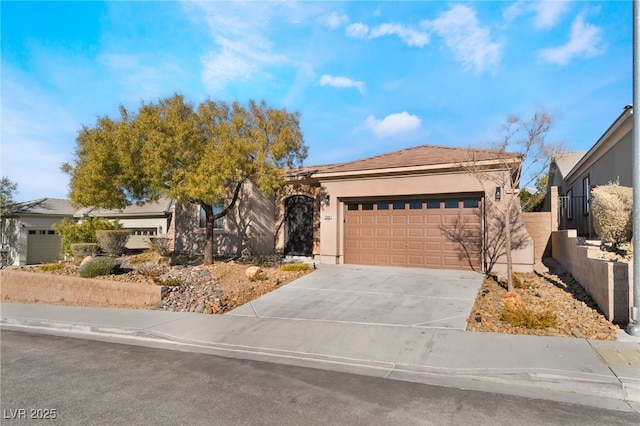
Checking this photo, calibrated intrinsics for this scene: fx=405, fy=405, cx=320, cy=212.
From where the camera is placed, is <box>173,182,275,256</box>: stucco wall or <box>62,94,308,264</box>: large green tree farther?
<box>173,182,275,256</box>: stucco wall

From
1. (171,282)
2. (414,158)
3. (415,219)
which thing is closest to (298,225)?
(415,219)

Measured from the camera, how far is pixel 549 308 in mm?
8500

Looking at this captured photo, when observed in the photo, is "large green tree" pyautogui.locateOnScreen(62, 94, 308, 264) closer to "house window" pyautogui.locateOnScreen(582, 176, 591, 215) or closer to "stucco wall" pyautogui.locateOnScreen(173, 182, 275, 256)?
"stucco wall" pyautogui.locateOnScreen(173, 182, 275, 256)

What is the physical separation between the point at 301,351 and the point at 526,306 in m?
5.11

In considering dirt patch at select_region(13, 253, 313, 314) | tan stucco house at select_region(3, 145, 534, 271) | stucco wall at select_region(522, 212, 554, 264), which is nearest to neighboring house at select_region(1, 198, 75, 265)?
dirt patch at select_region(13, 253, 313, 314)

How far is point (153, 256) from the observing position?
19.3 meters

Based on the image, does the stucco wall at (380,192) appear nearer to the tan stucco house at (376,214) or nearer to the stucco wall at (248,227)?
the tan stucco house at (376,214)

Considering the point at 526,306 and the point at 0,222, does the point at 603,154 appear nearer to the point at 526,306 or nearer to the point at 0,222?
the point at 526,306


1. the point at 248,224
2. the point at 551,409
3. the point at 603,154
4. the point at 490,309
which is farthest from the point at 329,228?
the point at 551,409

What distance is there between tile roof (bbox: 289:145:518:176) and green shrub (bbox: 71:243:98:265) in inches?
405

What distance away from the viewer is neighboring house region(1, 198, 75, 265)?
86.9ft

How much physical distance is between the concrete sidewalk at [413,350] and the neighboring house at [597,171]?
734 cm

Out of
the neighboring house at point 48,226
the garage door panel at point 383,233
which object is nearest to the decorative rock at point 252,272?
the garage door panel at point 383,233

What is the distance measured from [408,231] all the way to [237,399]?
10.7m
